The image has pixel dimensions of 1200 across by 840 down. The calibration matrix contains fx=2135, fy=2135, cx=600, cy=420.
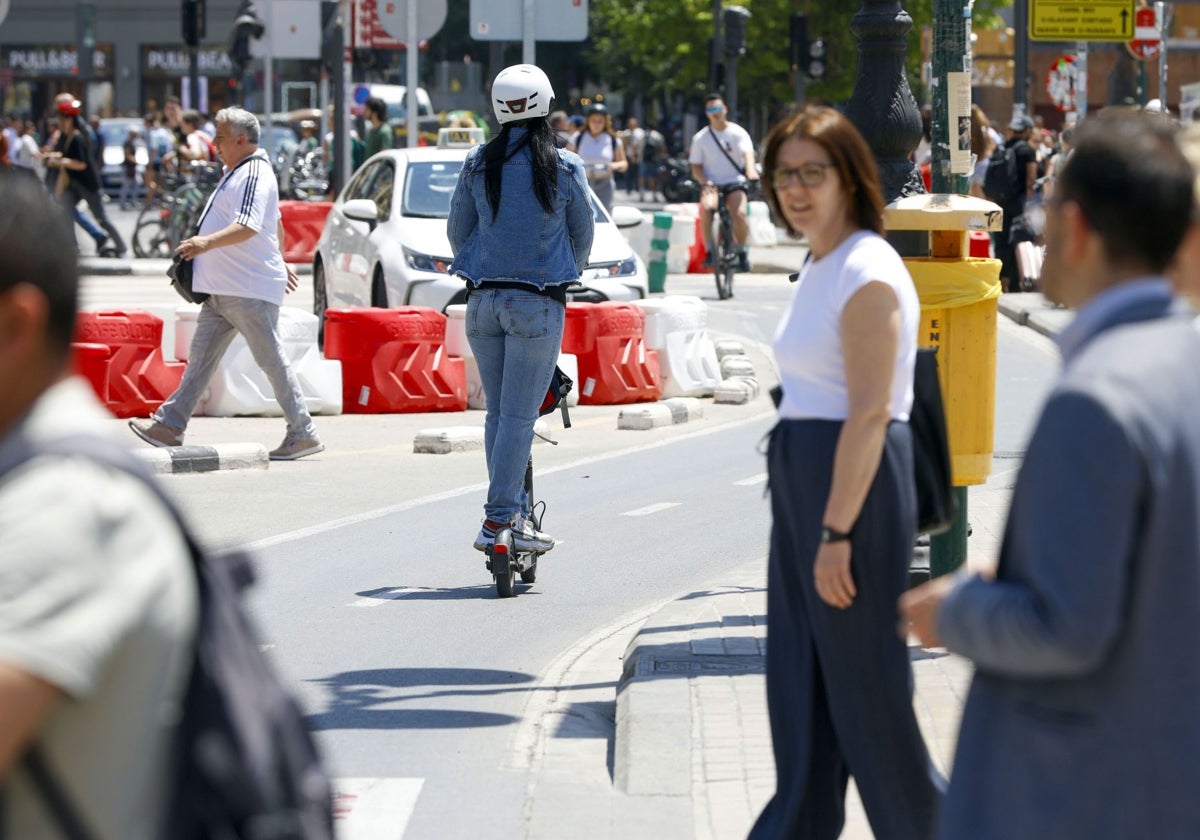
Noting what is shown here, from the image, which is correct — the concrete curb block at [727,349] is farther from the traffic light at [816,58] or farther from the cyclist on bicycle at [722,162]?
the traffic light at [816,58]

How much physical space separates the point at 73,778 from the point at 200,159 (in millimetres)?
29077

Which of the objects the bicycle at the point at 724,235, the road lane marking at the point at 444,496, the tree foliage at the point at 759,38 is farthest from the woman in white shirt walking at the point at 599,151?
the tree foliage at the point at 759,38

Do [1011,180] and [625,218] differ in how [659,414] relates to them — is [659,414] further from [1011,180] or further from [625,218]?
[1011,180]

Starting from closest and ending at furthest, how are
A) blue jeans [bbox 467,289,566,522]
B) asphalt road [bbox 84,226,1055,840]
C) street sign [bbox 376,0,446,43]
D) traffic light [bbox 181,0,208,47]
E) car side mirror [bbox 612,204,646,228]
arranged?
asphalt road [bbox 84,226,1055,840] < blue jeans [bbox 467,289,566,522] < car side mirror [bbox 612,204,646,228] < street sign [bbox 376,0,446,43] < traffic light [bbox 181,0,208,47]

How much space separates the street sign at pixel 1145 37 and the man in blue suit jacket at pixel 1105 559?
80.1 feet

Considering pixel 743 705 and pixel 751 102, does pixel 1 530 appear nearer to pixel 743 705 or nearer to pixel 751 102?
pixel 743 705

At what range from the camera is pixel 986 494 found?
10.8 meters

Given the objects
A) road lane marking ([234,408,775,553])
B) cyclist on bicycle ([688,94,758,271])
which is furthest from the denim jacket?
cyclist on bicycle ([688,94,758,271])

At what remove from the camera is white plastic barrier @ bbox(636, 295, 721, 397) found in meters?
14.8

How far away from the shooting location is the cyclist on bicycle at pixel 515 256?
7.96m

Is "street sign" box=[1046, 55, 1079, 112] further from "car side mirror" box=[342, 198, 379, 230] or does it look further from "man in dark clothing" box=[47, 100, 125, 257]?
"car side mirror" box=[342, 198, 379, 230]

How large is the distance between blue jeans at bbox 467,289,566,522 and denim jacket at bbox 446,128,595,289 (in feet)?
0.31

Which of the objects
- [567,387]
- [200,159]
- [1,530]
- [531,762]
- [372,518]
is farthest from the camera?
Answer: [200,159]

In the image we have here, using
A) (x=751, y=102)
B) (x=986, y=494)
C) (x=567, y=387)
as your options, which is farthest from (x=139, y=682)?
(x=751, y=102)
